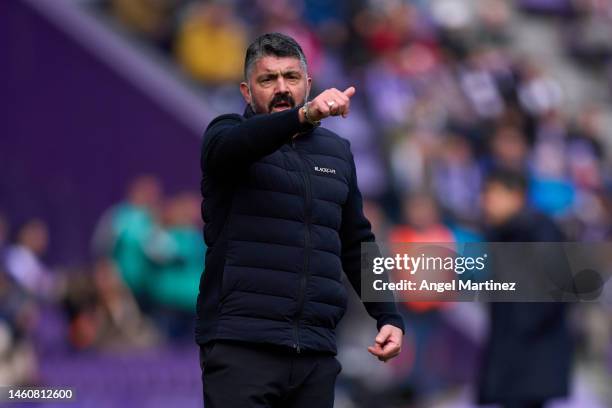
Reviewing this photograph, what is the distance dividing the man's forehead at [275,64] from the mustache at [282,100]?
91 mm

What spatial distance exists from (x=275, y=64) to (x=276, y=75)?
0.13 ft

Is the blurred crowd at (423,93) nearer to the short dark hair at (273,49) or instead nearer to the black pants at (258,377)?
the short dark hair at (273,49)

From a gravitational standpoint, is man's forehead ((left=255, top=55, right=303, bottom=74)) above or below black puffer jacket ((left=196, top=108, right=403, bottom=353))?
above

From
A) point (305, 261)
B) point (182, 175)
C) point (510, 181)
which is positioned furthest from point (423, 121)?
point (305, 261)

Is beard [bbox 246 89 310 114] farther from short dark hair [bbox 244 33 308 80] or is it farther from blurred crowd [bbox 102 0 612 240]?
blurred crowd [bbox 102 0 612 240]

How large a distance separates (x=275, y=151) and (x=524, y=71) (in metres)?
11.9

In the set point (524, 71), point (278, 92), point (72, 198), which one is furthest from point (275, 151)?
point (524, 71)

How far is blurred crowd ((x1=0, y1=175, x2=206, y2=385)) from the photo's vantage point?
11.1 metres

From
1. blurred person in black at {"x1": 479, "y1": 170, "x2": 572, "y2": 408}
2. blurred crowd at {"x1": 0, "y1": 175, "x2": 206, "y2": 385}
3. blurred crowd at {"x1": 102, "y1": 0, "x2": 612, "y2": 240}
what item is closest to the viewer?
blurred person in black at {"x1": 479, "y1": 170, "x2": 572, "y2": 408}

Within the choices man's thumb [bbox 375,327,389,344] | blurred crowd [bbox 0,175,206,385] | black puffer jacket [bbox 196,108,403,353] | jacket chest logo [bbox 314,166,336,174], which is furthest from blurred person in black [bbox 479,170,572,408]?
blurred crowd [bbox 0,175,206,385]

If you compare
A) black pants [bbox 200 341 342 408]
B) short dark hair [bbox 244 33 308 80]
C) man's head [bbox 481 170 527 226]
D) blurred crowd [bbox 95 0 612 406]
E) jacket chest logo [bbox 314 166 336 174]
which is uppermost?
blurred crowd [bbox 95 0 612 406]

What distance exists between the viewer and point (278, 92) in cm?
497

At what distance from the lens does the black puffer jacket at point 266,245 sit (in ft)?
15.8

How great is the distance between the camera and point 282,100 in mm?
4969
